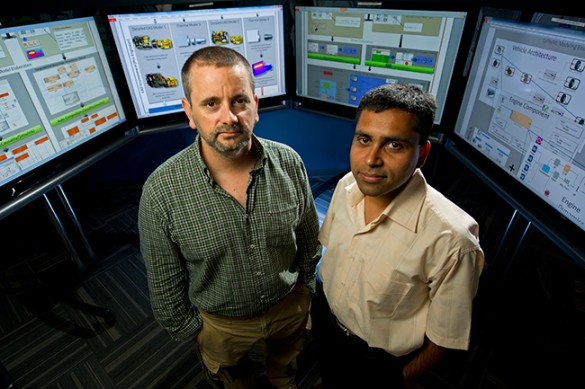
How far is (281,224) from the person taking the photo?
110 cm

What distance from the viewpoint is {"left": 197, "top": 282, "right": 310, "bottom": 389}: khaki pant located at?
1.21m

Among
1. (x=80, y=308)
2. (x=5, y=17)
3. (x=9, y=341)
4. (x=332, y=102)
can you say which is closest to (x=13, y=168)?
(x=5, y=17)

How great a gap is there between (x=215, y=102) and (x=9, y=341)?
1903mm

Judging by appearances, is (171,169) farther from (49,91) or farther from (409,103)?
(49,91)

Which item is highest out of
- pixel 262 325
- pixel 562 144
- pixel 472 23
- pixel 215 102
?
pixel 472 23

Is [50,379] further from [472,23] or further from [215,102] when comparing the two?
[472,23]

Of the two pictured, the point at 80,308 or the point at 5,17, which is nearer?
the point at 5,17

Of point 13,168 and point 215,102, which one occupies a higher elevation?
point 215,102

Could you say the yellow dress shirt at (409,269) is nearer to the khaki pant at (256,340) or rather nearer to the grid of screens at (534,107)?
the khaki pant at (256,340)

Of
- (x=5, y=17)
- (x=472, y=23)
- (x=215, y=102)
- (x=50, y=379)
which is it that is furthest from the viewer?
(x=50, y=379)

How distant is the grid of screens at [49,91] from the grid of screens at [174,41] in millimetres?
123

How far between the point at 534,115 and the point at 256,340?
132 centimetres

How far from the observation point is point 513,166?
127 centimetres

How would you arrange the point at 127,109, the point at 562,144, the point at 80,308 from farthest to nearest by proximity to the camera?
1. the point at 80,308
2. the point at 127,109
3. the point at 562,144
